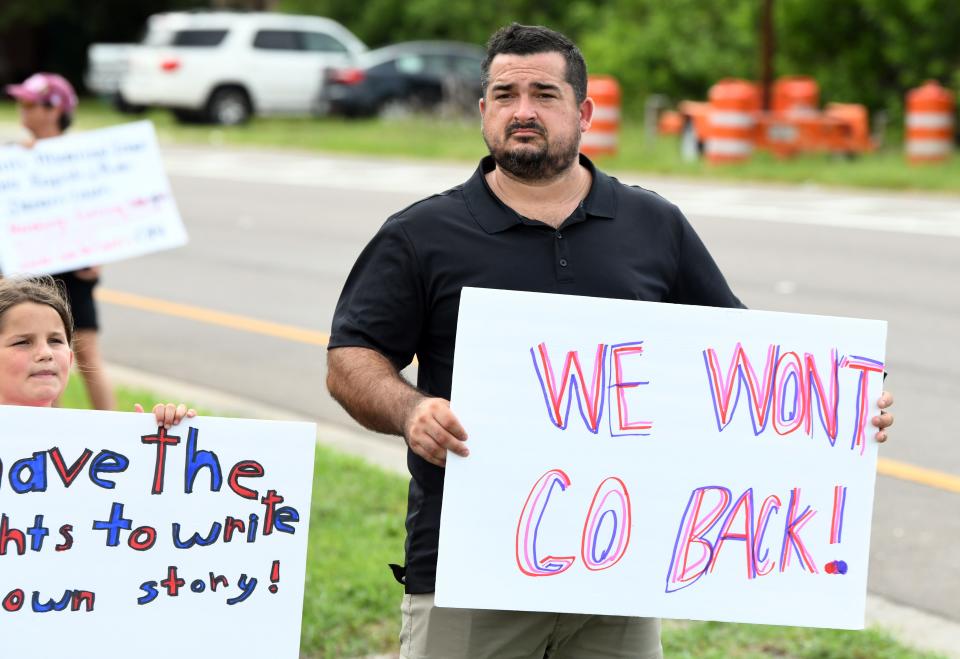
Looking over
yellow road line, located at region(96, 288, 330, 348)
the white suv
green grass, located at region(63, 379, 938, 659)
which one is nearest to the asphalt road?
yellow road line, located at region(96, 288, 330, 348)

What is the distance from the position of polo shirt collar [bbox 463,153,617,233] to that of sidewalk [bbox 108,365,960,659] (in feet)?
7.18

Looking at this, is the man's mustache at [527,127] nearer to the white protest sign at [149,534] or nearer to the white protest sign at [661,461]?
the white protest sign at [661,461]

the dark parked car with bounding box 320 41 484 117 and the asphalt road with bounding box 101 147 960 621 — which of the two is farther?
the dark parked car with bounding box 320 41 484 117

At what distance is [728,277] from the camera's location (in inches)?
468

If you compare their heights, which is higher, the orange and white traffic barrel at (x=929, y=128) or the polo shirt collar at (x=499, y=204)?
the polo shirt collar at (x=499, y=204)

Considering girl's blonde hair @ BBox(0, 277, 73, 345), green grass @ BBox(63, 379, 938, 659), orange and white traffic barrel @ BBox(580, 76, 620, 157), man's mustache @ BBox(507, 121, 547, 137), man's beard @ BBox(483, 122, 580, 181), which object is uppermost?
man's mustache @ BBox(507, 121, 547, 137)

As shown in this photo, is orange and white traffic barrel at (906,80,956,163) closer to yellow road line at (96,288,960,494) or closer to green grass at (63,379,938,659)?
yellow road line at (96,288,960,494)

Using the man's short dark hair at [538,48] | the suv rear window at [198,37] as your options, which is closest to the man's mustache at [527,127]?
the man's short dark hair at [538,48]

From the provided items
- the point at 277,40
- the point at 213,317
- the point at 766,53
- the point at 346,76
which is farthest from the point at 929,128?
the point at 277,40

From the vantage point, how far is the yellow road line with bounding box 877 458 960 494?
6.48 meters

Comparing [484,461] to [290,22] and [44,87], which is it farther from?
[290,22]

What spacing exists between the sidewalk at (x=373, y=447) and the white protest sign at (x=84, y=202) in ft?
3.64

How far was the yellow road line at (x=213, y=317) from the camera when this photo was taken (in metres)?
9.93

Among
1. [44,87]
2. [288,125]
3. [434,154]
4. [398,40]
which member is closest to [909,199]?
[434,154]
